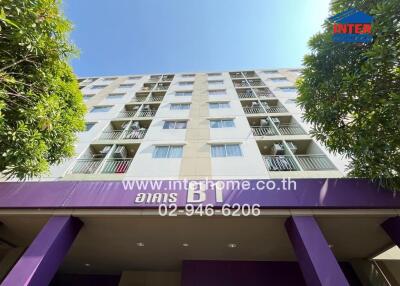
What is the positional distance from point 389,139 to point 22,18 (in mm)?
8328

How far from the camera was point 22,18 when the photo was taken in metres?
4.21

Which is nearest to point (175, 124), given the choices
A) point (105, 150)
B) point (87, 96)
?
point (105, 150)

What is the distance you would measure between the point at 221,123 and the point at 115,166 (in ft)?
19.3

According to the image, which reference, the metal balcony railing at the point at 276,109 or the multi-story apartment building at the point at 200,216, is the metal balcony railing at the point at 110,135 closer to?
the multi-story apartment building at the point at 200,216

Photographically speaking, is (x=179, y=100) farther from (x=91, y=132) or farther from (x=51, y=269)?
(x=51, y=269)

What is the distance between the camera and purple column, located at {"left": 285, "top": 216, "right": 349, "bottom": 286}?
153 inches

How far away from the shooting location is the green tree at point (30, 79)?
4.34m

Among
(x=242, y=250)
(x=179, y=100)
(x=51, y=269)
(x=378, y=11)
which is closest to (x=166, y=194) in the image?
(x=51, y=269)

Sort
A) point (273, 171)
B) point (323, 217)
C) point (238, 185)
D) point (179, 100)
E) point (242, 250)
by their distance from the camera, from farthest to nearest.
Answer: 1. point (179, 100)
2. point (273, 171)
3. point (242, 250)
4. point (238, 185)
5. point (323, 217)

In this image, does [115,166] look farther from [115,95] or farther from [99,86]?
[99,86]

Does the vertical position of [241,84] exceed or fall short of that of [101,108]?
it exceeds it

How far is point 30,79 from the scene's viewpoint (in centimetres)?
520

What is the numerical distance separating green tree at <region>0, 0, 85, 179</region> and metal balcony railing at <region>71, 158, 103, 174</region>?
312 centimetres

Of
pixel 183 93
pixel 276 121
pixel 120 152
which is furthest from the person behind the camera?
pixel 183 93
